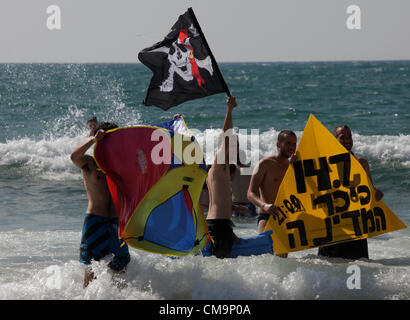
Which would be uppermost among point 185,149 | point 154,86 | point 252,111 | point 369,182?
point 154,86

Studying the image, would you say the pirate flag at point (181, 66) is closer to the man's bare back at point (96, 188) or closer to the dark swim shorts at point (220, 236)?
the man's bare back at point (96, 188)

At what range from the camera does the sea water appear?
18.6ft

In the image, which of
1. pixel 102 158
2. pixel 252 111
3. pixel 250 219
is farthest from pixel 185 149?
pixel 252 111

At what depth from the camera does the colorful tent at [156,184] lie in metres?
5.23

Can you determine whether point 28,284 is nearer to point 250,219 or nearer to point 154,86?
point 154,86

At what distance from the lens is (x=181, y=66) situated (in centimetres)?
622

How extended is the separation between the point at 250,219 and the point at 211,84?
3.78 metres

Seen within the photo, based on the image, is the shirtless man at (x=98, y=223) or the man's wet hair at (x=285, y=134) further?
the man's wet hair at (x=285, y=134)

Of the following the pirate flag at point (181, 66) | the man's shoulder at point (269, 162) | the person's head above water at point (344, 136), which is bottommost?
the man's shoulder at point (269, 162)

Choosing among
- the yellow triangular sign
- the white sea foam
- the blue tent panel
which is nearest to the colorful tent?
the blue tent panel

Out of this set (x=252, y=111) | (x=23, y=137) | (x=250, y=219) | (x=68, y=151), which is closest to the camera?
(x=250, y=219)

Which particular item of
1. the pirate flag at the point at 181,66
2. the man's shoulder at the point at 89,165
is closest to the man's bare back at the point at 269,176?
the pirate flag at the point at 181,66

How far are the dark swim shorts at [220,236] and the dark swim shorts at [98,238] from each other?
894 mm
